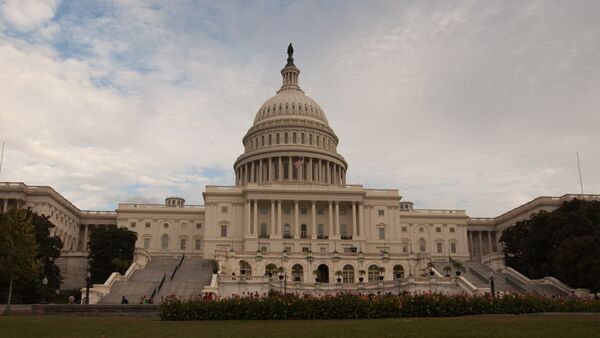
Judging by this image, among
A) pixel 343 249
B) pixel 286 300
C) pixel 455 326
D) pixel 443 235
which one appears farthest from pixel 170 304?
pixel 443 235

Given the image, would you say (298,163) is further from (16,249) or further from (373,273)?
(16,249)

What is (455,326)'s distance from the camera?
2484 cm

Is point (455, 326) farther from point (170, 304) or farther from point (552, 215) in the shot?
point (552, 215)

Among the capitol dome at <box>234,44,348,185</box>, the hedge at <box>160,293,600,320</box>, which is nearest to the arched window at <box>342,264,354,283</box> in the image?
the capitol dome at <box>234,44,348,185</box>

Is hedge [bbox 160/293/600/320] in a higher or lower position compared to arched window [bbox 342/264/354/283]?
lower

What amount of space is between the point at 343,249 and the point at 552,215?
3237 cm

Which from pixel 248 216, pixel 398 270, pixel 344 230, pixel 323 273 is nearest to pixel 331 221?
pixel 344 230

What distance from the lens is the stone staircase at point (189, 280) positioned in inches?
2454

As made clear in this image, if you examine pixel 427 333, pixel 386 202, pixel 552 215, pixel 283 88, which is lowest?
pixel 427 333

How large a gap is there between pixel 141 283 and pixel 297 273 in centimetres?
2005

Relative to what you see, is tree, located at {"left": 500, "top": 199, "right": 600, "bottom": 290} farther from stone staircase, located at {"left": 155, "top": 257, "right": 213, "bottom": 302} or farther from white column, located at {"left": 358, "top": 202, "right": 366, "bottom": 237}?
stone staircase, located at {"left": 155, "top": 257, "right": 213, "bottom": 302}

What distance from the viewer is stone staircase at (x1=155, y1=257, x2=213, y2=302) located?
62344 millimetres

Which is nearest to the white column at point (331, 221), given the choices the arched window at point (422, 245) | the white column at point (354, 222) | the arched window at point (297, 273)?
the white column at point (354, 222)

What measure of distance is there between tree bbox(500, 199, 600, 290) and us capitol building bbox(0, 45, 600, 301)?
2883mm
